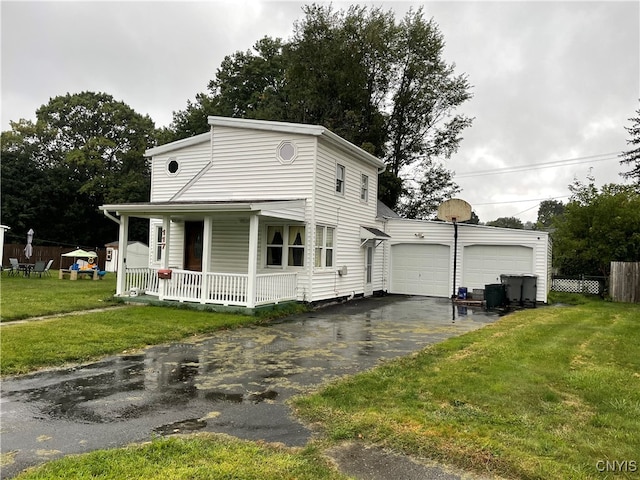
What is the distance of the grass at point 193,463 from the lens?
332 centimetres

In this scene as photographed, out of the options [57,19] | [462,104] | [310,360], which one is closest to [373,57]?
[462,104]

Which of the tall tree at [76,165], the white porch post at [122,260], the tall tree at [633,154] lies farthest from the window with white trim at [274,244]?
the tall tree at [633,154]

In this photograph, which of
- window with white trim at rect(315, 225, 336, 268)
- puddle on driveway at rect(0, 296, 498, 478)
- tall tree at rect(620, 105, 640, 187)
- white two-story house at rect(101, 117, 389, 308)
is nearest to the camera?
puddle on driveway at rect(0, 296, 498, 478)

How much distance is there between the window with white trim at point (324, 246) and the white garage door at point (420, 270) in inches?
223

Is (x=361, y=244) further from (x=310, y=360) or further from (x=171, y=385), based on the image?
(x=171, y=385)

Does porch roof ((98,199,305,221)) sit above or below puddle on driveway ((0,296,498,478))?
above

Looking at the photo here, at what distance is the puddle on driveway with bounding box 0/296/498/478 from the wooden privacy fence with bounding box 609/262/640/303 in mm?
12824

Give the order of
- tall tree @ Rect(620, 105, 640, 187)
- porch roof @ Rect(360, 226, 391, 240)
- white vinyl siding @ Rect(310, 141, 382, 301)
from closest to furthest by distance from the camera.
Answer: white vinyl siding @ Rect(310, 141, 382, 301), porch roof @ Rect(360, 226, 391, 240), tall tree @ Rect(620, 105, 640, 187)

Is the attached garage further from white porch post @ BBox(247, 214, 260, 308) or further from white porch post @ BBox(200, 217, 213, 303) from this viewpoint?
white porch post @ BBox(200, 217, 213, 303)

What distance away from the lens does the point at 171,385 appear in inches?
231

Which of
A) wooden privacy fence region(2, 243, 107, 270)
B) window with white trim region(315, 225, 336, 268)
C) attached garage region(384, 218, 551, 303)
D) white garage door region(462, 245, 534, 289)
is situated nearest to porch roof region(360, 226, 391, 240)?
attached garage region(384, 218, 551, 303)

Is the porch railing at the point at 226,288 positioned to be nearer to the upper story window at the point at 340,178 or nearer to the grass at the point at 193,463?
the upper story window at the point at 340,178

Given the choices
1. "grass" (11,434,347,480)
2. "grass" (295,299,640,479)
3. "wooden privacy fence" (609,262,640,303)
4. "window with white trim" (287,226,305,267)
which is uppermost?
"window with white trim" (287,226,305,267)

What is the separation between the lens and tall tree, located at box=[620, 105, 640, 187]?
125ft
